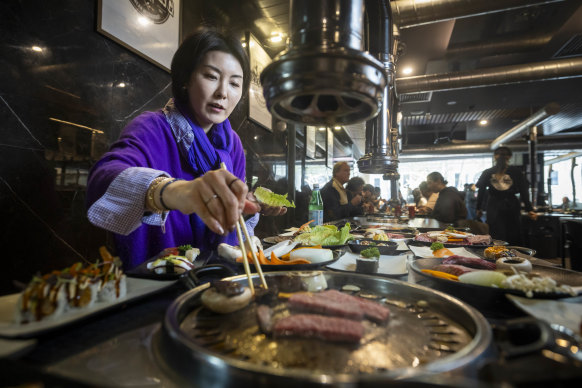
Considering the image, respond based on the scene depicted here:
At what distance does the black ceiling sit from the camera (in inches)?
150

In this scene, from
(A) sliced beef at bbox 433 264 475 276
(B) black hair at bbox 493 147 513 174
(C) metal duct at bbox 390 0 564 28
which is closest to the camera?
(A) sliced beef at bbox 433 264 475 276

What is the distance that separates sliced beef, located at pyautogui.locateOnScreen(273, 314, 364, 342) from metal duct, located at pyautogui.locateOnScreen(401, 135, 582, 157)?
1379cm

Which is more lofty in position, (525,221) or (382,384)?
(382,384)

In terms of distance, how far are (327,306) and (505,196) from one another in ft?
19.4

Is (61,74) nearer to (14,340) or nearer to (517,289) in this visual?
(14,340)

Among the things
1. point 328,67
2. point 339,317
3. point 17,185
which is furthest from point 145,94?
point 339,317

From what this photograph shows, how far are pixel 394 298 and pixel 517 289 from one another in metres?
0.34

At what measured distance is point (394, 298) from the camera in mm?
870

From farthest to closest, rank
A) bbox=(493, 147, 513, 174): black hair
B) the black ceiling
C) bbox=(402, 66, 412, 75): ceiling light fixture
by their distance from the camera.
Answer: bbox=(402, 66, 412, 75): ceiling light fixture, bbox=(493, 147, 513, 174): black hair, the black ceiling

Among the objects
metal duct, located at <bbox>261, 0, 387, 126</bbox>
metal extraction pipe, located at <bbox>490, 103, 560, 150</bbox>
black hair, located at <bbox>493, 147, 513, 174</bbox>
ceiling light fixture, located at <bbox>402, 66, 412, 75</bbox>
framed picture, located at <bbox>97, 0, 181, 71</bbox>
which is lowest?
metal duct, located at <bbox>261, 0, 387, 126</bbox>

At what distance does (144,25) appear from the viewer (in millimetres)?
2170

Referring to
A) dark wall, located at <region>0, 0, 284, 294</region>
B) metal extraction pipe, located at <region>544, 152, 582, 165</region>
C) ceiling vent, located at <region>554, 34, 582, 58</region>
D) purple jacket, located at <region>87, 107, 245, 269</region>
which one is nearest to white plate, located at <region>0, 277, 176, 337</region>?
purple jacket, located at <region>87, 107, 245, 269</region>

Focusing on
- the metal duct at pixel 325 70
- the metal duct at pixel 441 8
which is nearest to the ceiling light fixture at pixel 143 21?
the metal duct at pixel 325 70

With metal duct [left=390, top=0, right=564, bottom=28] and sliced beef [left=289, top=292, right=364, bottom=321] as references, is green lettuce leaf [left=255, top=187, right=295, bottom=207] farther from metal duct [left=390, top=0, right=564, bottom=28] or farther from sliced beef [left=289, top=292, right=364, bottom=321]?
metal duct [left=390, top=0, right=564, bottom=28]
